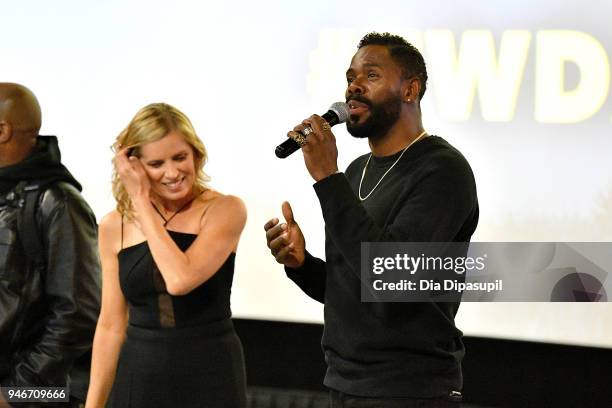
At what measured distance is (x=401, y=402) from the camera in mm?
2023

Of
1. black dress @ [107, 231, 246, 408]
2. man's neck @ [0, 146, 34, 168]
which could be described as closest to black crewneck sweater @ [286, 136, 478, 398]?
black dress @ [107, 231, 246, 408]

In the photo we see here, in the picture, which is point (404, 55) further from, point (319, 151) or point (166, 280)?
point (166, 280)

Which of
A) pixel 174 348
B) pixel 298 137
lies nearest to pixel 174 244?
pixel 174 348

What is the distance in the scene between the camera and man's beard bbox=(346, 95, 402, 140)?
2186 millimetres

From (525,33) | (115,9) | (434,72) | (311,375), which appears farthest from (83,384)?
(525,33)

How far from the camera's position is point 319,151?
80.3 inches

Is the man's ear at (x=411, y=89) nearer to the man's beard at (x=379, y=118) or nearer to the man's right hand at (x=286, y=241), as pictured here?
the man's beard at (x=379, y=118)

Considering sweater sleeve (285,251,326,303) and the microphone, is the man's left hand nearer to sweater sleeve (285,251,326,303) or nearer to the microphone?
the microphone

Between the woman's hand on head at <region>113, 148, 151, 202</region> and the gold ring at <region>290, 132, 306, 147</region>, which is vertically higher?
the gold ring at <region>290, 132, 306, 147</region>

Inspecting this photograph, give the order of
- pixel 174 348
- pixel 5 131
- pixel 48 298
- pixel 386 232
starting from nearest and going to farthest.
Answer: pixel 386 232
pixel 174 348
pixel 48 298
pixel 5 131

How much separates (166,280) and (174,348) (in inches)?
6.3

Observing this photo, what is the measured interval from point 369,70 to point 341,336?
60 cm

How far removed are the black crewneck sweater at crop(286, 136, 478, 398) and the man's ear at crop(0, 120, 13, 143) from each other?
1060 mm

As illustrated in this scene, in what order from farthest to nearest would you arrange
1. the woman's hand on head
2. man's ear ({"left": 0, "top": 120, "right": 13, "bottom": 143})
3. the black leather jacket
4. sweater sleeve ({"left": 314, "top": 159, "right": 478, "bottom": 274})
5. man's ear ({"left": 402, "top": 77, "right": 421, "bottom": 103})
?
man's ear ({"left": 0, "top": 120, "right": 13, "bottom": 143}), the black leather jacket, the woman's hand on head, man's ear ({"left": 402, "top": 77, "right": 421, "bottom": 103}), sweater sleeve ({"left": 314, "top": 159, "right": 478, "bottom": 274})
